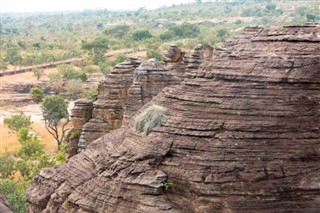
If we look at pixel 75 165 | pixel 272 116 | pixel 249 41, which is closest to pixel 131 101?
pixel 75 165

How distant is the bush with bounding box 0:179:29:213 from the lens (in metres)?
33.7

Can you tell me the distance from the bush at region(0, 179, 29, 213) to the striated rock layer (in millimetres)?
14363

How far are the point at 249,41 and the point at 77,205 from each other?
25.7 feet

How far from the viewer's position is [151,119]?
757 inches

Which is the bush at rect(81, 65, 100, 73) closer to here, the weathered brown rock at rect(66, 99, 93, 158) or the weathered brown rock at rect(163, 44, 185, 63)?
the weathered brown rock at rect(163, 44, 185, 63)

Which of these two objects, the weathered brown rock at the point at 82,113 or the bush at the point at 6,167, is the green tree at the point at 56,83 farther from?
the weathered brown rock at the point at 82,113

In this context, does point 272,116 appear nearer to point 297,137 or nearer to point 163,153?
point 297,137

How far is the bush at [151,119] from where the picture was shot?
19172 millimetres

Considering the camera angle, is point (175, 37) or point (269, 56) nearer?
point (269, 56)

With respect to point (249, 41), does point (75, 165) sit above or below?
below

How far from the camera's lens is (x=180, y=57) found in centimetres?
4012

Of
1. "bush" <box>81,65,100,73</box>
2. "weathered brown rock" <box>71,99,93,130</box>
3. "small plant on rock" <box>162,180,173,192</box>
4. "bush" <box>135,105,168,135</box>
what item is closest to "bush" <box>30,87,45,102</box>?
"bush" <box>81,65,100,73</box>

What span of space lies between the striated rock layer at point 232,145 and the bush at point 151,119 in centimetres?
24

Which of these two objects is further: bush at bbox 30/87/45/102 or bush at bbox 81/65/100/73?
bush at bbox 81/65/100/73
